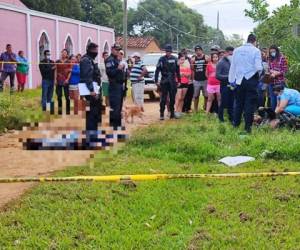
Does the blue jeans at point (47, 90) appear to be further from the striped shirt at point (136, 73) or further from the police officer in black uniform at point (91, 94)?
the police officer in black uniform at point (91, 94)

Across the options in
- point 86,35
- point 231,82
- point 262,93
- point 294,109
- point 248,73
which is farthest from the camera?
point 86,35

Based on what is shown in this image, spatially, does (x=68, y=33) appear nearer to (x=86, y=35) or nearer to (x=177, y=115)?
(x=86, y=35)

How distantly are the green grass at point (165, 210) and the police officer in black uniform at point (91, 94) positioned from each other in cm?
98

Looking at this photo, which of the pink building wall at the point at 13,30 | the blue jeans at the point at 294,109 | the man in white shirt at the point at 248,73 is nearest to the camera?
the man in white shirt at the point at 248,73

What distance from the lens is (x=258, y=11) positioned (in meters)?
18.9

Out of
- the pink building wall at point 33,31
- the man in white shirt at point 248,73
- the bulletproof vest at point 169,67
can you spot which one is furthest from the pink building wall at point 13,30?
the man in white shirt at point 248,73

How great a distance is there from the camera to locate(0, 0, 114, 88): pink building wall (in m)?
21.6

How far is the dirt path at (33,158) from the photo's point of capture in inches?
253

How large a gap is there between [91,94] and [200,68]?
524 cm

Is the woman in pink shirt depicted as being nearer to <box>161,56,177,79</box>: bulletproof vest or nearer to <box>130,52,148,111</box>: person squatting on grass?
<box>161,56,177,79</box>: bulletproof vest

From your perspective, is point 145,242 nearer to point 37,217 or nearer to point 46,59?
point 37,217

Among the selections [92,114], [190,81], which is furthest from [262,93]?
[92,114]

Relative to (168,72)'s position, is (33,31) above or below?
above

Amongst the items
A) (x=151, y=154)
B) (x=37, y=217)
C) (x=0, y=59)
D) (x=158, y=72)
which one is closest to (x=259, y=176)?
(x=151, y=154)
